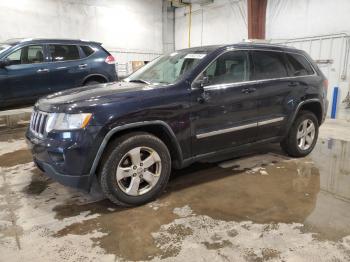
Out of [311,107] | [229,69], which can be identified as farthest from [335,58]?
→ [229,69]

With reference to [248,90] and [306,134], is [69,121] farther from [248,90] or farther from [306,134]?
[306,134]

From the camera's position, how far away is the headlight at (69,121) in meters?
2.56

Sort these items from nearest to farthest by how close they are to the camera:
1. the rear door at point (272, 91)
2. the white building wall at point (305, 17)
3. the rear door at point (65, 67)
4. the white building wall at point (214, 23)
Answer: the rear door at point (272, 91) < the rear door at point (65, 67) < the white building wall at point (305, 17) < the white building wall at point (214, 23)

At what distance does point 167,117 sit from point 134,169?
0.59m

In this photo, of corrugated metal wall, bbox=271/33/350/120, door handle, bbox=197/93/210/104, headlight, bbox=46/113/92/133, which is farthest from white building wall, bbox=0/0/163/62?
door handle, bbox=197/93/210/104

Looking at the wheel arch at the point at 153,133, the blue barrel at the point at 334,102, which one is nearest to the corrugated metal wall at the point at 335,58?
the blue barrel at the point at 334,102

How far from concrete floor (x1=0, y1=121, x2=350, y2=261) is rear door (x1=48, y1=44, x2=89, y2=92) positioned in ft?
9.27

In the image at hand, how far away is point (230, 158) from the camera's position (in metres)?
4.33

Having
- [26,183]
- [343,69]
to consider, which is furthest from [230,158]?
[343,69]

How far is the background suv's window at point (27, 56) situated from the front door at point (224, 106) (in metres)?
4.37

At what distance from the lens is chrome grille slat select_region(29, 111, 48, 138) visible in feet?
9.16

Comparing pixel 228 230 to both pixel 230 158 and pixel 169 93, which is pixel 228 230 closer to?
pixel 169 93

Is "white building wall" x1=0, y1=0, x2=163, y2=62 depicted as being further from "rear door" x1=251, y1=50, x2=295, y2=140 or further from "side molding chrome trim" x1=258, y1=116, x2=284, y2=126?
"side molding chrome trim" x1=258, y1=116, x2=284, y2=126

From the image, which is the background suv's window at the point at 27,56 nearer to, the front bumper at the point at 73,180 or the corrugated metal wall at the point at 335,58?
the front bumper at the point at 73,180
